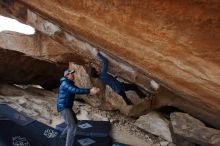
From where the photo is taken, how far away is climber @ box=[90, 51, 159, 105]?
9.01 meters

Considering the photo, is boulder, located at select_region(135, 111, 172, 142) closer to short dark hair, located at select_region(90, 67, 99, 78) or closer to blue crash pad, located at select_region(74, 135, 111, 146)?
blue crash pad, located at select_region(74, 135, 111, 146)

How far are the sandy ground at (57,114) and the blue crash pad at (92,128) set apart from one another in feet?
0.89

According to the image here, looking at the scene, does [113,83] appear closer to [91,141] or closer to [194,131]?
[91,141]

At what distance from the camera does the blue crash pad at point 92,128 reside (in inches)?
337

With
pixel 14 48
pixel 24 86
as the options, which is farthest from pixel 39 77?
pixel 14 48

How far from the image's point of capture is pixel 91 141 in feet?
26.9

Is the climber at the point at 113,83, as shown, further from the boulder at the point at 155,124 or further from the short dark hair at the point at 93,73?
the boulder at the point at 155,124

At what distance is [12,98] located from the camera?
10.9 metres

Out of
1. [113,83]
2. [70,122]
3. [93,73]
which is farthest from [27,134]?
[93,73]

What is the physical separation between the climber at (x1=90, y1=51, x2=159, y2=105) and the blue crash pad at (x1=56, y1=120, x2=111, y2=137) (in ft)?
3.45

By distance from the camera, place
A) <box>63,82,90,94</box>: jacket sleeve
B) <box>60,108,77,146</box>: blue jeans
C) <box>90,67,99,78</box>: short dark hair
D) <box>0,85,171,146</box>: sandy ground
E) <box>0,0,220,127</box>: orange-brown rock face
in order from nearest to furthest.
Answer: <box>0,0,220,127</box>: orange-brown rock face → <box>63,82,90,94</box>: jacket sleeve → <box>60,108,77,146</box>: blue jeans → <box>0,85,171,146</box>: sandy ground → <box>90,67,99,78</box>: short dark hair

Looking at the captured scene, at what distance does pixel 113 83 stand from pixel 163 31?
559cm

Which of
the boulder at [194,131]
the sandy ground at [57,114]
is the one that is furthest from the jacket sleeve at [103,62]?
the boulder at [194,131]

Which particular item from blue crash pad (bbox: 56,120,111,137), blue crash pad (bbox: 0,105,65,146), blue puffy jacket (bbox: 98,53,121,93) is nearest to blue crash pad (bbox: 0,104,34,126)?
blue crash pad (bbox: 0,105,65,146)
